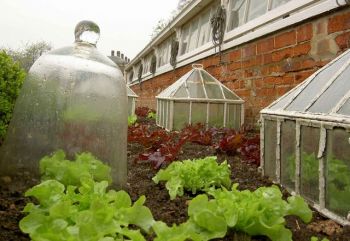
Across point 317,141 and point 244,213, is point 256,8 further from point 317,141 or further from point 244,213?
point 244,213

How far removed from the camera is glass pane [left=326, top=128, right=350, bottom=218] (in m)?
2.00

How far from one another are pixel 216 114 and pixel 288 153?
3.58 metres

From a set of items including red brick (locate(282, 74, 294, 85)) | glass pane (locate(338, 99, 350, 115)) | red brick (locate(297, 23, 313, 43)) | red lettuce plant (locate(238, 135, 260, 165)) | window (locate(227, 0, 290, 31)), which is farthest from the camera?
window (locate(227, 0, 290, 31))

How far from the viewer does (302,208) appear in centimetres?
179

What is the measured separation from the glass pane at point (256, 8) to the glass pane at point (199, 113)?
173 cm

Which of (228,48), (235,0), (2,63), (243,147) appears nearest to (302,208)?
(243,147)

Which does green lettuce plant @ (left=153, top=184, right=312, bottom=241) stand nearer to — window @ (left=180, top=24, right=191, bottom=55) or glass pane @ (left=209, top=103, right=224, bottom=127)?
glass pane @ (left=209, top=103, right=224, bottom=127)

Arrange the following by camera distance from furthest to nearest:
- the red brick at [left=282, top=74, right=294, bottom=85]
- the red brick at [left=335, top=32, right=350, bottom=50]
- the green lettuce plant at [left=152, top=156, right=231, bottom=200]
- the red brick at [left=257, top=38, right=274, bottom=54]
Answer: the red brick at [left=257, top=38, right=274, bottom=54] → the red brick at [left=282, top=74, right=294, bottom=85] → the red brick at [left=335, top=32, right=350, bottom=50] → the green lettuce plant at [left=152, top=156, right=231, bottom=200]

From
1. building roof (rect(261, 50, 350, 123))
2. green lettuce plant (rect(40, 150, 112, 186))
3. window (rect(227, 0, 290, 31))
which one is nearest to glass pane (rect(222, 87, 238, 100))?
window (rect(227, 0, 290, 31))

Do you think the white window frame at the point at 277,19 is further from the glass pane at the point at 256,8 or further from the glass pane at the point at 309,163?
the glass pane at the point at 309,163

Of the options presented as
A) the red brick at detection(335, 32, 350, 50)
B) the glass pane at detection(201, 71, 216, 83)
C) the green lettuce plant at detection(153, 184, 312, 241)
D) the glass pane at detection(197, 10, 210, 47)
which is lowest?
the green lettuce plant at detection(153, 184, 312, 241)

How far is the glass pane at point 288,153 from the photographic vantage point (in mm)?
2674

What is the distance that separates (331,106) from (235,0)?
A: 19.0 feet

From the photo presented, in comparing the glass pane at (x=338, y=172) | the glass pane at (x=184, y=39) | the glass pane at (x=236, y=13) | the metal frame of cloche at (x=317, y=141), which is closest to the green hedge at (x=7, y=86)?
the metal frame of cloche at (x=317, y=141)
